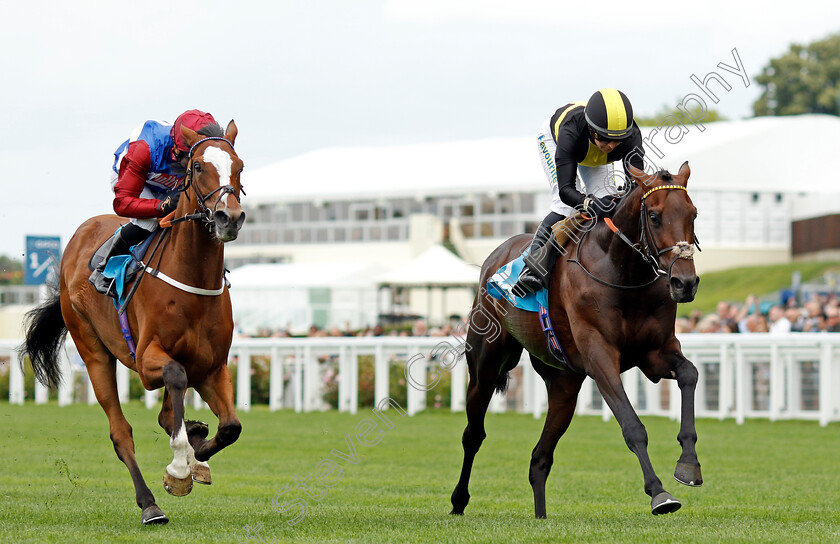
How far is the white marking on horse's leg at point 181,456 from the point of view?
5926 mm

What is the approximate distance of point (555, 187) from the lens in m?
7.26

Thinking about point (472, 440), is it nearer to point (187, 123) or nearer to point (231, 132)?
point (231, 132)

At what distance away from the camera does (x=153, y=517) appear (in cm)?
620

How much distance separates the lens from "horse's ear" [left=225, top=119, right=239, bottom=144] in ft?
21.1

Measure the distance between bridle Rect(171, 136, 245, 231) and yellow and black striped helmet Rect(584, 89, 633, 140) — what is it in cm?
201

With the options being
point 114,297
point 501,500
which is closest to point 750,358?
Answer: point 501,500

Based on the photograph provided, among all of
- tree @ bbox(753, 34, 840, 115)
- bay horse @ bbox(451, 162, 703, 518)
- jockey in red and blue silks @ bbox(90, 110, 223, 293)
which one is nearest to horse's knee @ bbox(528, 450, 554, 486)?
bay horse @ bbox(451, 162, 703, 518)

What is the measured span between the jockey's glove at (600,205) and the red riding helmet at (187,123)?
7.01ft

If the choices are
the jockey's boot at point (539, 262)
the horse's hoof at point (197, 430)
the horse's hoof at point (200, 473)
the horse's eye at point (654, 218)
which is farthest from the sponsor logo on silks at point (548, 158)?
the horse's hoof at point (200, 473)

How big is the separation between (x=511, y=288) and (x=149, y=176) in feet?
7.48

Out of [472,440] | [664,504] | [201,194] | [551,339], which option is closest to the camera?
[664,504]

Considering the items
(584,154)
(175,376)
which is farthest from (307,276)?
(175,376)

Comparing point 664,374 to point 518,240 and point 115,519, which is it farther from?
point 115,519

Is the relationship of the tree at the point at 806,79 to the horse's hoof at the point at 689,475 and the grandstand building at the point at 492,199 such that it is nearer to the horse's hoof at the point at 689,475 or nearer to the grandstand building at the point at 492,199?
the grandstand building at the point at 492,199
